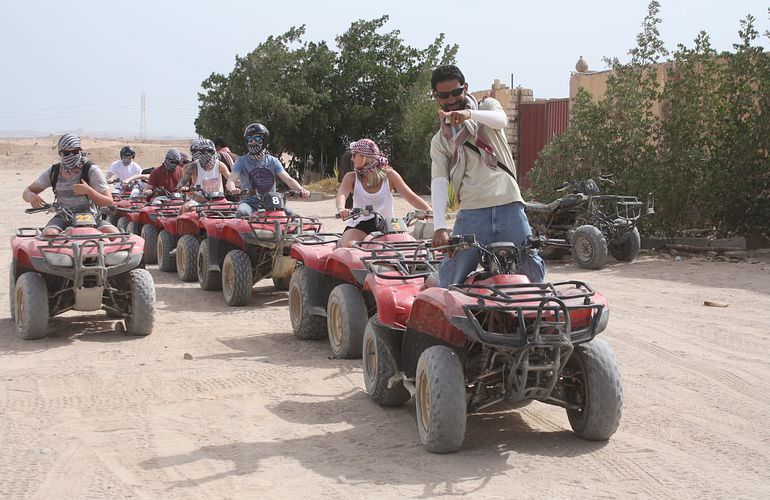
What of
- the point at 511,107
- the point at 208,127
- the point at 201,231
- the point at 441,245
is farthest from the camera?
the point at 208,127

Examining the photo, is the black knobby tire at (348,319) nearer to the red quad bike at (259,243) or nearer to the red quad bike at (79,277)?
the red quad bike at (79,277)

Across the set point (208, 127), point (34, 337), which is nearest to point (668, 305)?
point (34, 337)

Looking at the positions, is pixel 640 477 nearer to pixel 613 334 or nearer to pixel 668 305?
pixel 613 334

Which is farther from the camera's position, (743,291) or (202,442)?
(743,291)

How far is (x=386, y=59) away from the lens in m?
34.2

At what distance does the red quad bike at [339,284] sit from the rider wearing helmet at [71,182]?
6.60 ft

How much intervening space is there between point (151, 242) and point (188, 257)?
2442 millimetres

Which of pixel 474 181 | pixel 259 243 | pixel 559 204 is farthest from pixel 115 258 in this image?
pixel 559 204

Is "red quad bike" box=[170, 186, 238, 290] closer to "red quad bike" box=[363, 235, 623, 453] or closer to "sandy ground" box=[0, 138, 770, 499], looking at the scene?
"sandy ground" box=[0, 138, 770, 499]

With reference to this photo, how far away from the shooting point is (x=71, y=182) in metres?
9.87

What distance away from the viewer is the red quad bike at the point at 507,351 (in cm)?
539

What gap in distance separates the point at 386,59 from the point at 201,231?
2158 centimetres

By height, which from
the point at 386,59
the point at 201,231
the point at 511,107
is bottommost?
the point at 201,231

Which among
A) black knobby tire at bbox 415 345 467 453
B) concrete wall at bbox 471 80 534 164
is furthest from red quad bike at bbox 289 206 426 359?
concrete wall at bbox 471 80 534 164
